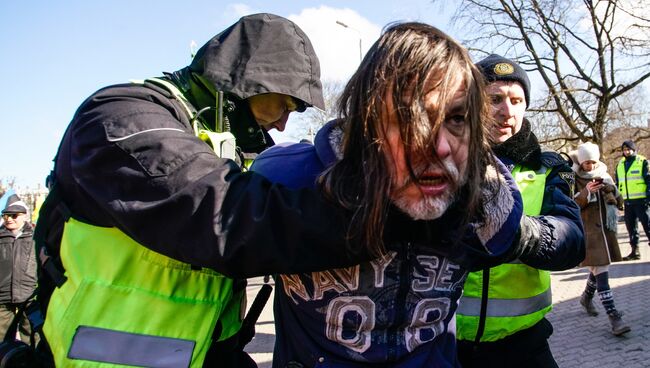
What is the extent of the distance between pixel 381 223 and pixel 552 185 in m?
1.26

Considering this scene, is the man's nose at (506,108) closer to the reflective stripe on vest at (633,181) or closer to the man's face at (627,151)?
the reflective stripe on vest at (633,181)

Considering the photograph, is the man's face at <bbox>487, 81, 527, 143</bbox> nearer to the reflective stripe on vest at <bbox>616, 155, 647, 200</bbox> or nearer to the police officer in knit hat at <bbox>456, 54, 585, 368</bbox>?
the police officer in knit hat at <bbox>456, 54, 585, 368</bbox>

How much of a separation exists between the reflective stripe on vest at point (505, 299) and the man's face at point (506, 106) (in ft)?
0.75

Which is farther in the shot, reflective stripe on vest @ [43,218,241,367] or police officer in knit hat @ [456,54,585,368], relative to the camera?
police officer in knit hat @ [456,54,585,368]

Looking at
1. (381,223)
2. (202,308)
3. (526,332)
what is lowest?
(526,332)

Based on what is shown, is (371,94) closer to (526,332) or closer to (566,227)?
(566,227)

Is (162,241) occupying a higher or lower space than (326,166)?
lower

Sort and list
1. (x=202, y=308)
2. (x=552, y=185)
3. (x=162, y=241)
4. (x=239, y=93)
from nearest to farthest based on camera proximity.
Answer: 1. (x=162, y=241)
2. (x=202, y=308)
3. (x=239, y=93)
4. (x=552, y=185)

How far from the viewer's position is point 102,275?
1.35 m

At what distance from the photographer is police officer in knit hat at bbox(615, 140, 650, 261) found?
30.9ft

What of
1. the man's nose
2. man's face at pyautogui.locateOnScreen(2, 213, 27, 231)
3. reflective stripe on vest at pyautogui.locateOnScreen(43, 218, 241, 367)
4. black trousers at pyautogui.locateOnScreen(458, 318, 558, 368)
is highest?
the man's nose

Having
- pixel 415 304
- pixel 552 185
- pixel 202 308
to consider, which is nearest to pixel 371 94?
pixel 415 304

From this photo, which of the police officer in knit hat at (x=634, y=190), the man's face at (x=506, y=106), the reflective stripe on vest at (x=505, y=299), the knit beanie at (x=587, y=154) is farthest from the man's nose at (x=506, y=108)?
the police officer in knit hat at (x=634, y=190)

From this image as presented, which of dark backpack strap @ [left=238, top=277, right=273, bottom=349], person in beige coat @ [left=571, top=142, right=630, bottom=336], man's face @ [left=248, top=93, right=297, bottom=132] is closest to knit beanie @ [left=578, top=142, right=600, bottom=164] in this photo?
person in beige coat @ [left=571, top=142, right=630, bottom=336]
